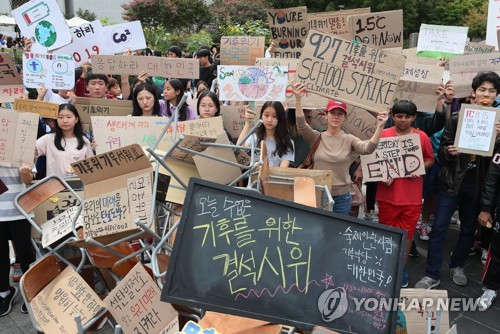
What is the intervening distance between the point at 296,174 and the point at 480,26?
3555cm

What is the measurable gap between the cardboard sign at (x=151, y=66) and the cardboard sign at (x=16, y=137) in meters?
2.79

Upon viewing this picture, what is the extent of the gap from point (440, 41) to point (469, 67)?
3.16ft

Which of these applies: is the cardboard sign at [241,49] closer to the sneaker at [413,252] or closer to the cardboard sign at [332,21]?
the cardboard sign at [332,21]

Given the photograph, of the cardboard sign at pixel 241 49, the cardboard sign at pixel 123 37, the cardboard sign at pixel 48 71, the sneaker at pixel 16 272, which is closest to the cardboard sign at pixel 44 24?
the cardboard sign at pixel 48 71

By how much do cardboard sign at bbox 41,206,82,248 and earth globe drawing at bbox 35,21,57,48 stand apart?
12.2 feet

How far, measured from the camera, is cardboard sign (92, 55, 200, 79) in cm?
660

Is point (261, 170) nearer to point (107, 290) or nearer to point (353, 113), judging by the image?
point (107, 290)

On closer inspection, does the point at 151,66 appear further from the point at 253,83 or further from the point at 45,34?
the point at 253,83

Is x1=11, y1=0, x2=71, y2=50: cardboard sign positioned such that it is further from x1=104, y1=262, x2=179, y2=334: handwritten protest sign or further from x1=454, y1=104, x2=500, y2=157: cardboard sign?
x1=454, y1=104, x2=500, y2=157: cardboard sign

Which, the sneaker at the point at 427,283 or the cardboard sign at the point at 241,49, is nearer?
the sneaker at the point at 427,283

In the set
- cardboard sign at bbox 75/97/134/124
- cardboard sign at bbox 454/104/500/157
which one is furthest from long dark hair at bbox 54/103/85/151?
cardboard sign at bbox 454/104/500/157

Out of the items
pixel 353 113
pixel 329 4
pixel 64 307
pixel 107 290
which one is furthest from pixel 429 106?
pixel 329 4

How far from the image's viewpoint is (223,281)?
84.0 inches

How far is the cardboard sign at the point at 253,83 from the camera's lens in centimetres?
482
